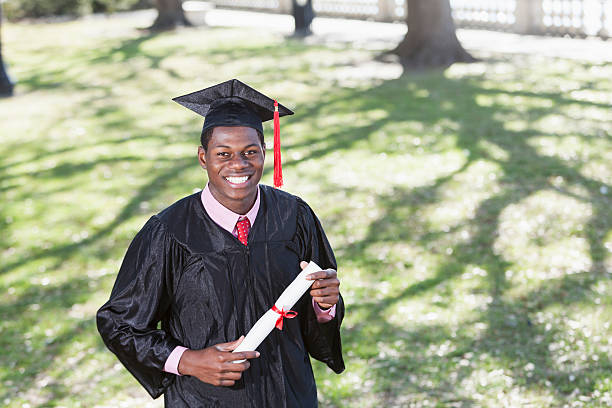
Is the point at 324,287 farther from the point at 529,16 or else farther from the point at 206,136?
the point at 529,16

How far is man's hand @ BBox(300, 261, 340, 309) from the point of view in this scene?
3.10 metres

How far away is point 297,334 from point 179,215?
688mm

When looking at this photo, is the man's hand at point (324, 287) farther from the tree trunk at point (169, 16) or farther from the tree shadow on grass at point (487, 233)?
the tree trunk at point (169, 16)

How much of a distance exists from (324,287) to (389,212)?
6.15m

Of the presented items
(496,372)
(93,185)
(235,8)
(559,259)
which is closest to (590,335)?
(496,372)

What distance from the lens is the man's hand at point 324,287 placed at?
10.2 ft

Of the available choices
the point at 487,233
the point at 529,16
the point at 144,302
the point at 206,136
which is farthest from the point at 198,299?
the point at 529,16

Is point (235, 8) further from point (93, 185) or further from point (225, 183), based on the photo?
point (225, 183)

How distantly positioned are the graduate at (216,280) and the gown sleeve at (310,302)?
Answer: 0.27ft

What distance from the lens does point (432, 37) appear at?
1680 centimetres

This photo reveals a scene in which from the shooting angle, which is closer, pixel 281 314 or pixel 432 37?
pixel 281 314

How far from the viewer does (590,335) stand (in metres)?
6.41

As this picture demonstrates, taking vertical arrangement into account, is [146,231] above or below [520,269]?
above

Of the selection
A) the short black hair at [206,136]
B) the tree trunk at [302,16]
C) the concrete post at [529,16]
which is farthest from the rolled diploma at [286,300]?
the tree trunk at [302,16]
